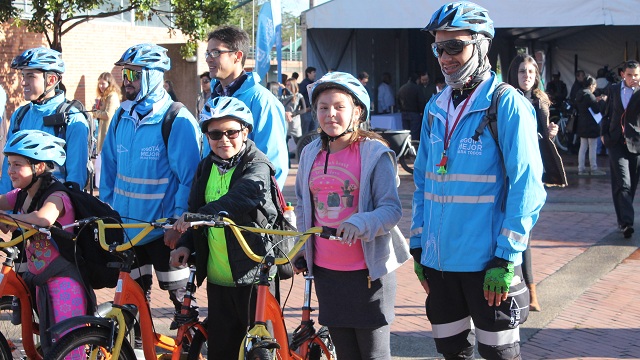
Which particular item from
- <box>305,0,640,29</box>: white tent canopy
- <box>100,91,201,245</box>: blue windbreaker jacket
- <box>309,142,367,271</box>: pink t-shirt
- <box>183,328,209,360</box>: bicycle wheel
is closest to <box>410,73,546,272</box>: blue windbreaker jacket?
<box>309,142,367,271</box>: pink t-shirt

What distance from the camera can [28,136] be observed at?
4.95 meters

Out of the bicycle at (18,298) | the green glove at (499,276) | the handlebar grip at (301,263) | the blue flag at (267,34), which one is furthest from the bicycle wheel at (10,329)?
the blue flag at (267,34)

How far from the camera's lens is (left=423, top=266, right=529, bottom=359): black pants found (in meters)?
3.78

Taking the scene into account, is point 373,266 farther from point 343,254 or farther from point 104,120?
point 104,120

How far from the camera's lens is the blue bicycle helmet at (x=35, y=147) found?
4871 millimetres

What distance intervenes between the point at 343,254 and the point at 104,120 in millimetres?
8965

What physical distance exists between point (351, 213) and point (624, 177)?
5994mm

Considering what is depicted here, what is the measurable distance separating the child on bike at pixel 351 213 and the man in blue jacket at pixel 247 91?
0.84m

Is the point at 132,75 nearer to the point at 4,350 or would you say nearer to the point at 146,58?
the point at 146,58

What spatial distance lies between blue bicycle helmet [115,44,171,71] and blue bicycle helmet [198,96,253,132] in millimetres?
929

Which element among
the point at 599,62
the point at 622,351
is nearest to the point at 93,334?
the point at 622,351

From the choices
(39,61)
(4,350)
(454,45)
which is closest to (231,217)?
(454,45)

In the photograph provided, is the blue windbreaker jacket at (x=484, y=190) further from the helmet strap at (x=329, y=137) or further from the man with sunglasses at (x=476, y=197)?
the helmet strap at (x=329, y=137)

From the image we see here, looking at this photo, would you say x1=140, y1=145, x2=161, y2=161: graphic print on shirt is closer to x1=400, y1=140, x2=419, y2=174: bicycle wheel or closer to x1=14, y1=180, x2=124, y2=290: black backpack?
x1=14, y1=180, x2=124, y2=290: black backpack
